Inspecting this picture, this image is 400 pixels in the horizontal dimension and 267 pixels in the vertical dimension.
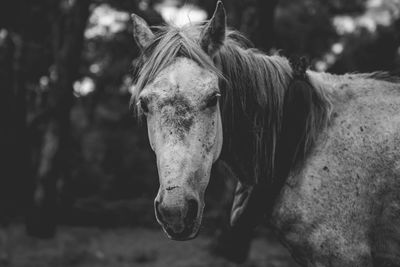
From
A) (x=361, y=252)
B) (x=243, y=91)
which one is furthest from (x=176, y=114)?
(x=361, y=252)

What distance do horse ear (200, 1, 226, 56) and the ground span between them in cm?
450

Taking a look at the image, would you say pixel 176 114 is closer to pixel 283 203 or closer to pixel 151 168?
pixel 283 203

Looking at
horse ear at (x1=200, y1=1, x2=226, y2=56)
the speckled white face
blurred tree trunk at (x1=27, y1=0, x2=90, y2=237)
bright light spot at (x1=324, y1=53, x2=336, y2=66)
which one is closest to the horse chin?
the speckled white face

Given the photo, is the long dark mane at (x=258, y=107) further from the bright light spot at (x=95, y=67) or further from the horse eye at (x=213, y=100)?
the bright light spot at (x=95, y=67)

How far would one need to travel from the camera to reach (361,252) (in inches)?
90.0

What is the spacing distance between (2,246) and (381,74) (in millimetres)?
6496

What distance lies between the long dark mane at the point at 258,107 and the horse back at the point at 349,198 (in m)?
0.15

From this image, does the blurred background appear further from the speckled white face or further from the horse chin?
the horse chin

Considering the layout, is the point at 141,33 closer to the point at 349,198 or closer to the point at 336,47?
the point at 349,198

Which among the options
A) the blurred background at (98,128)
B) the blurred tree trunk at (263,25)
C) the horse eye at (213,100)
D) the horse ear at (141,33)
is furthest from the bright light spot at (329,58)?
the horse eye at (213,100)

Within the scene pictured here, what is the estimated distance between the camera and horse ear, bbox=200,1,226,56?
2429mm

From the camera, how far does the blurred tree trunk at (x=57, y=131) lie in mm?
6844

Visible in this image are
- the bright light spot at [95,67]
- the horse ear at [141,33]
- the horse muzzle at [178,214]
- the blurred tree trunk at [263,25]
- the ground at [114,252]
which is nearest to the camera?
the horse muzzle at [178,214]

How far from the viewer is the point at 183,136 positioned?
210 cm
